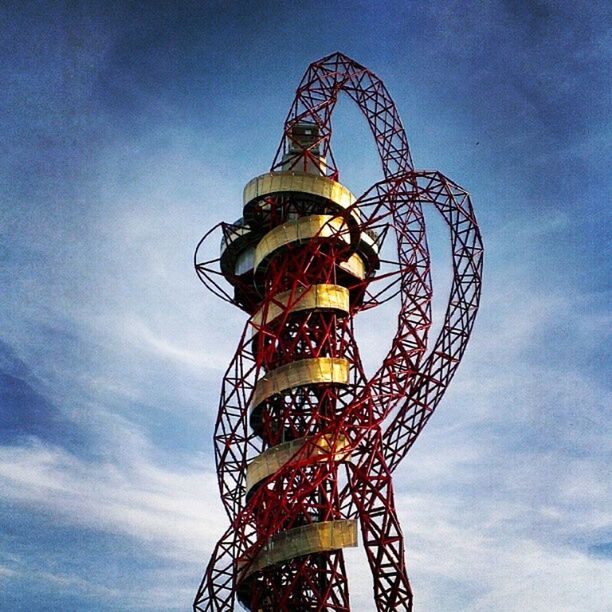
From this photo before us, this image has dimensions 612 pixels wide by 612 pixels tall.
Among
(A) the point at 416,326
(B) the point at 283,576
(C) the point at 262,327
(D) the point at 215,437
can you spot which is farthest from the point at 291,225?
(B) the point at 283,576

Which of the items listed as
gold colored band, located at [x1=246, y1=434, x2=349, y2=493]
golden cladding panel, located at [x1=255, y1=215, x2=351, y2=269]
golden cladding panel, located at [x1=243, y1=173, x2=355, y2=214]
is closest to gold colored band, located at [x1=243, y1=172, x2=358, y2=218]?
golden cladding panel, located at [x1=243, y1=173, x2=355, y2=214]

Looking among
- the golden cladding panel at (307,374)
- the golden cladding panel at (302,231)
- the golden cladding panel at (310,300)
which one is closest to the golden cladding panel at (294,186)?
the golden cladding panel at (302,231)

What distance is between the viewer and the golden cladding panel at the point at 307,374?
5132 centimetres

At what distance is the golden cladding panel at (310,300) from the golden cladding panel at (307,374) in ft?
12.0

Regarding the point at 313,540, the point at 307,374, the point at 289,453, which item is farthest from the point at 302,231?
the point at 313,540

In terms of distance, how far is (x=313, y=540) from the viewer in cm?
4656

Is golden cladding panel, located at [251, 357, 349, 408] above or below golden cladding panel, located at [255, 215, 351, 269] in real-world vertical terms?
below

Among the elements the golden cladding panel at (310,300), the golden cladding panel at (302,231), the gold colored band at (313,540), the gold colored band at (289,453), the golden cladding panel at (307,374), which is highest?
the golden cladding panel at (302,231)

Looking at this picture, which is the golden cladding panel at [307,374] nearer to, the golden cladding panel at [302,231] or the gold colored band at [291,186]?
the golden cladding panel at [302,231]

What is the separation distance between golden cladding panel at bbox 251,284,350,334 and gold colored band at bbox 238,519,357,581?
46.3ft

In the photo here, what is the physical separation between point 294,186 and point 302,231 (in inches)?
143

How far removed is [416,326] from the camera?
5456cm

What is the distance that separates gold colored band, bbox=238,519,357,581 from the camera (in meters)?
46.5

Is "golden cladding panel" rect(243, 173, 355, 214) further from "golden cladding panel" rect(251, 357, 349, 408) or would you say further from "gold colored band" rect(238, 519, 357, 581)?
"gold colored band" rect(238, 519, 357, 581)
